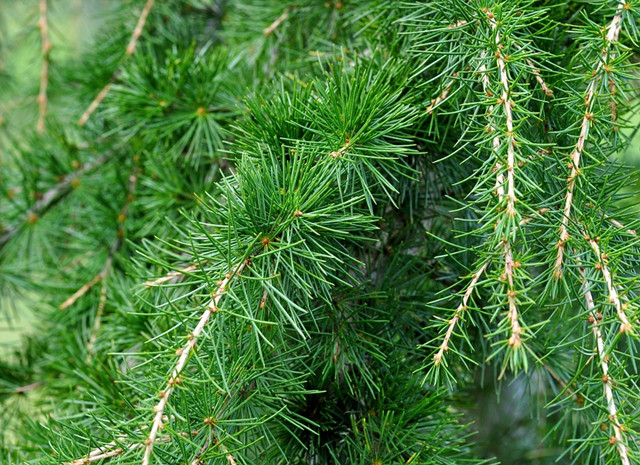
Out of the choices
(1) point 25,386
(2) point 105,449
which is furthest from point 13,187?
(2) point 105,449

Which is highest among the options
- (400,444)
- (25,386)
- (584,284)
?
(584,284)

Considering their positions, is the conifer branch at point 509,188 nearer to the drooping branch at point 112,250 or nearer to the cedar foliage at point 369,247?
the cedar foliage at point 369,247

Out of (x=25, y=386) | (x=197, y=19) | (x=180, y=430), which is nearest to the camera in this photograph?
(x=180, y=430)

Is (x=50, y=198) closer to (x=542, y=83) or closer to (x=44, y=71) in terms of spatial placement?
(x=44, y=71)

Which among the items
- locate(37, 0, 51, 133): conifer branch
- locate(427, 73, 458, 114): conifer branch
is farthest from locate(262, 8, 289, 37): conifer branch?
locate(37, 0, 51, 133): conifer branch

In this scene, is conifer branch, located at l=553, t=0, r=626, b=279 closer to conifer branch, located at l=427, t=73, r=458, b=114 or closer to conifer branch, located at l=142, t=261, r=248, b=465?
conifer branch, located at l=427, t=73, r=458, b=114

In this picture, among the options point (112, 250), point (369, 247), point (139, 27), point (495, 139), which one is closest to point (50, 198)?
point (112, 250)

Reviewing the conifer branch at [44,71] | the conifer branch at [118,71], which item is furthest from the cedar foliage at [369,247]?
the conifer branch at [44,71]

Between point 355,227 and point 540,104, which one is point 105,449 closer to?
point 355,227
